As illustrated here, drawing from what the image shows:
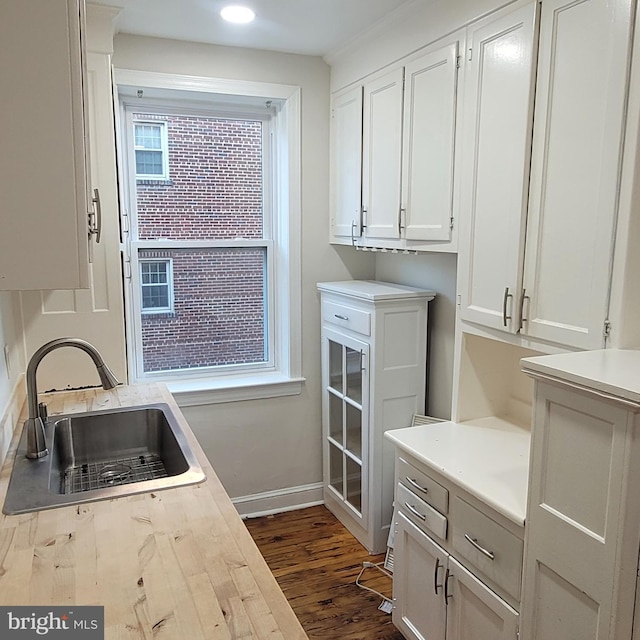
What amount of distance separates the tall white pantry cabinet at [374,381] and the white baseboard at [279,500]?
1.26 ft

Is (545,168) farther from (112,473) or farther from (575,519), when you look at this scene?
(112,473)

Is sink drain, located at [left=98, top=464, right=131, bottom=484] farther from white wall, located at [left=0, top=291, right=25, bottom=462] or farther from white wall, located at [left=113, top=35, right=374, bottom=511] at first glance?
white wall, located at [left=113, top=35, right=374, bottom=511]

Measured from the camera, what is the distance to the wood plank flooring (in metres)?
2.43

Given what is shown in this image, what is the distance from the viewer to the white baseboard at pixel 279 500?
133 inches

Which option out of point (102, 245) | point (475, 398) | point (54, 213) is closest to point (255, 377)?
point (102, 245)

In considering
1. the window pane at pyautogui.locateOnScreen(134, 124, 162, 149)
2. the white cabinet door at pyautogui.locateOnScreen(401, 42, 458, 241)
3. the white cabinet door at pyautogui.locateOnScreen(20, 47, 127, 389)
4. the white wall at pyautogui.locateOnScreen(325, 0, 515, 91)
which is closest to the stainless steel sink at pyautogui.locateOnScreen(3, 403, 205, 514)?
the white cabinet door at pyautogui.locateOnScreen(20, 47, 127, 389)

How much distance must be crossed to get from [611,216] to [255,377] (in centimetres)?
231

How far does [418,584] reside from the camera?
7.04 ft

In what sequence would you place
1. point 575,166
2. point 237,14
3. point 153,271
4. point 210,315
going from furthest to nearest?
point 210,315, point 153,271, point 237,14, point 575,166

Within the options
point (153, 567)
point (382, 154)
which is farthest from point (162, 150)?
point (153, 567)

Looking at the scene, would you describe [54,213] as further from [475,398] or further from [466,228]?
[475,398]

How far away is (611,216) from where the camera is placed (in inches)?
61.9

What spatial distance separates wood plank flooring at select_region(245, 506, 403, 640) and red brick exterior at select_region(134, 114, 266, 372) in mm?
1022

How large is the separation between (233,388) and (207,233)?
91 cm
